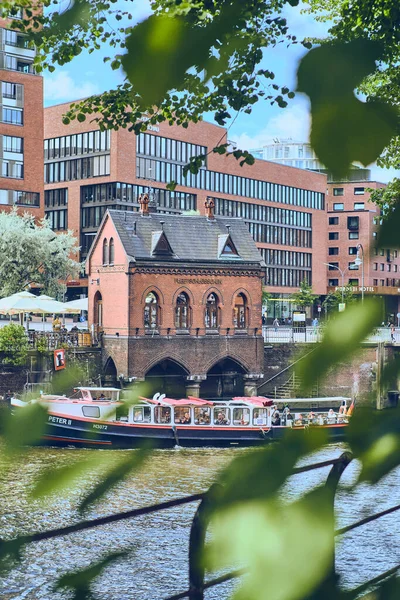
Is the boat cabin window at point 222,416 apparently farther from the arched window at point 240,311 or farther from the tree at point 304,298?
the tree at point 304,298

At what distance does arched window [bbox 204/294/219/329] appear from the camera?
32625mm

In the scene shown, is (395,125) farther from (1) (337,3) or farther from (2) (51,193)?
(2) (51,193)

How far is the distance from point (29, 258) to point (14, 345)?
1181 cm

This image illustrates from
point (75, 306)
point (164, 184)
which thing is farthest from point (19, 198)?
point (75, 306)

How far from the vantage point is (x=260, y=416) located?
2722 centimetres

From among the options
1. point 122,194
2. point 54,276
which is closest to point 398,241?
point 54,276

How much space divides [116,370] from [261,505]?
101 ft

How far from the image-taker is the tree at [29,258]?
3956cm

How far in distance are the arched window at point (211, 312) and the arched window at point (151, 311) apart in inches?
76.4

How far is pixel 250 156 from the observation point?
6.39 meters

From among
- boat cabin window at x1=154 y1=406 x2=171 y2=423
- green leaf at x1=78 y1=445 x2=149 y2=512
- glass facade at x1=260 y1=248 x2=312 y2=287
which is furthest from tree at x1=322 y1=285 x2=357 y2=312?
glass facade at x1=260 y1=248 x2=312 y2=287

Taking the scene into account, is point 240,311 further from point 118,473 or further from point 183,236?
point 118,473

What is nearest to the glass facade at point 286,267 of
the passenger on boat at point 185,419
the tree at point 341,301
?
the passenger on boat at point 185,419

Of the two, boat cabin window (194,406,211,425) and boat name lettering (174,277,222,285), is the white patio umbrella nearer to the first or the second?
boat name lettering (174,277,222,285)
